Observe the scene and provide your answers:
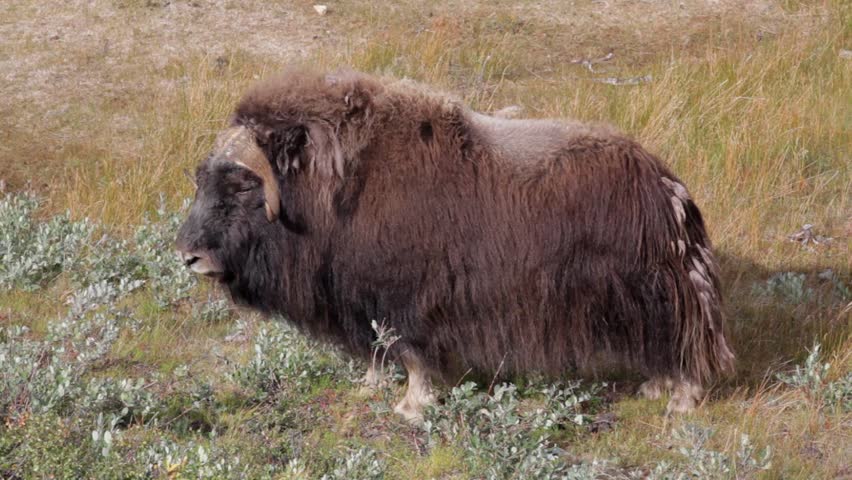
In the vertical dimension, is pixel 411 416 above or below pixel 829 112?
below

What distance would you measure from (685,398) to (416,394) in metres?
0.96

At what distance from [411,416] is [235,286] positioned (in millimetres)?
773

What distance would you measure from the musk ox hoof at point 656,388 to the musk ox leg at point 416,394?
0.79 metres

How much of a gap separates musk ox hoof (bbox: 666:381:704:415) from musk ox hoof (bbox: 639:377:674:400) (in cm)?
4

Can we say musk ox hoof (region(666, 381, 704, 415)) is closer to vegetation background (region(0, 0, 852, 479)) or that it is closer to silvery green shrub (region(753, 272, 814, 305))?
vegetation background (region(0, 0, 852, 479))

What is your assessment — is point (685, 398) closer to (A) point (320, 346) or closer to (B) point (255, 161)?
(A) point (320, 346)

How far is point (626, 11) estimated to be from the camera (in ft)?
23.8

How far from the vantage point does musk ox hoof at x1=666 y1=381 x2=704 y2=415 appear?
3770 millimetres

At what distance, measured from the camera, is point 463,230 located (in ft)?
11.5

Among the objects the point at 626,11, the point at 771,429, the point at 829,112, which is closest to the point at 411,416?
the point at 771,429

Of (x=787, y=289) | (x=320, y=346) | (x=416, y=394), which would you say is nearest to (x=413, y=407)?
(x=416, y=394)

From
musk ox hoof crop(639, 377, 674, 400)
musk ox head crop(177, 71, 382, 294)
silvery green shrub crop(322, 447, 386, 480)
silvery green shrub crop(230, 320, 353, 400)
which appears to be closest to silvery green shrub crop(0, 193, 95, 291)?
silvery green shrub crop(230, 320, 353, 400)

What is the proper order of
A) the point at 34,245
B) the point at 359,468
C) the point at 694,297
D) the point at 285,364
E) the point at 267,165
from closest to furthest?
the point at 359,468, the point at 267,165, the point at 694,297, the point at 285,364, the point at 34,245

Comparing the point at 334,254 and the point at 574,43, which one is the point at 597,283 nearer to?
the point at 334,254
